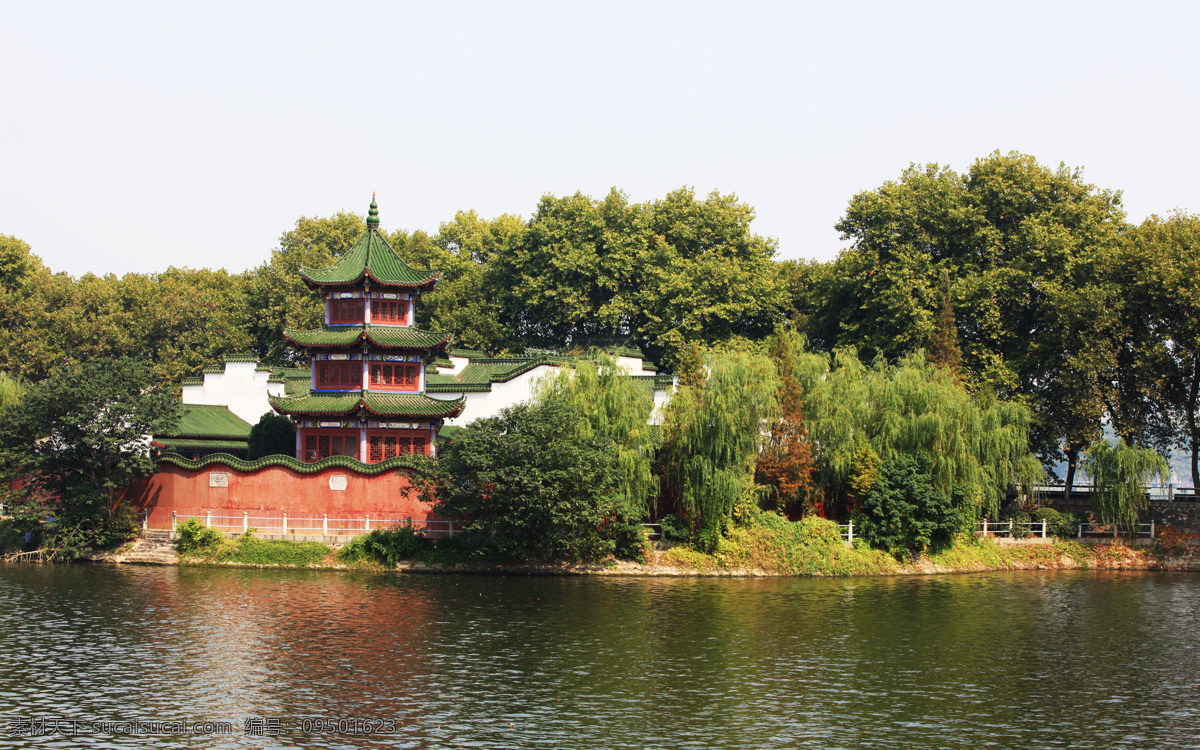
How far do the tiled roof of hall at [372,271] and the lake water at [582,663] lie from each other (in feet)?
43.9

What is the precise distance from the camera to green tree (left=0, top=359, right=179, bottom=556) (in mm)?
36938

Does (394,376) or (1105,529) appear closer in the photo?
(1105,529)

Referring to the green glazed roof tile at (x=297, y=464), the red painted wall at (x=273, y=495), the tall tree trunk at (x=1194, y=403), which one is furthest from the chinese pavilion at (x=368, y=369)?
the tall tree trunk at (x=1194, y=403)

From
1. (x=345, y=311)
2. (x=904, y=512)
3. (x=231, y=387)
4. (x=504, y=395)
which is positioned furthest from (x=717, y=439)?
(x=231, y=387)

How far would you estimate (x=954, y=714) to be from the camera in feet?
66.8

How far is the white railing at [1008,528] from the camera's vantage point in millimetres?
42531

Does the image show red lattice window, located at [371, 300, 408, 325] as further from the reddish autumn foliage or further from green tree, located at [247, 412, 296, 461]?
the reddish autumn foliage

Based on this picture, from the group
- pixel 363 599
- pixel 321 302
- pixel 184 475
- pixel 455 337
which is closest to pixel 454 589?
pixel 363 599

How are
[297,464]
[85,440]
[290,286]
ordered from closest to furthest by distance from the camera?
1. [85,440]
2. [297,464]
3. [290,286]

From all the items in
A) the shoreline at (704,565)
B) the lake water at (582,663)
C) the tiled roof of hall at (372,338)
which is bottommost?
the lake water at (582,663)

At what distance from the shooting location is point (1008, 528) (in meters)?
43.1

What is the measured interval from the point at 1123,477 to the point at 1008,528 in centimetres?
464

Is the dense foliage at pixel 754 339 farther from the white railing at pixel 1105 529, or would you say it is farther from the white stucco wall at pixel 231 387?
the white stucco wall at pixel 231 387

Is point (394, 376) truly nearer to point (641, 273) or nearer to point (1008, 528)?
point (641, 273)
